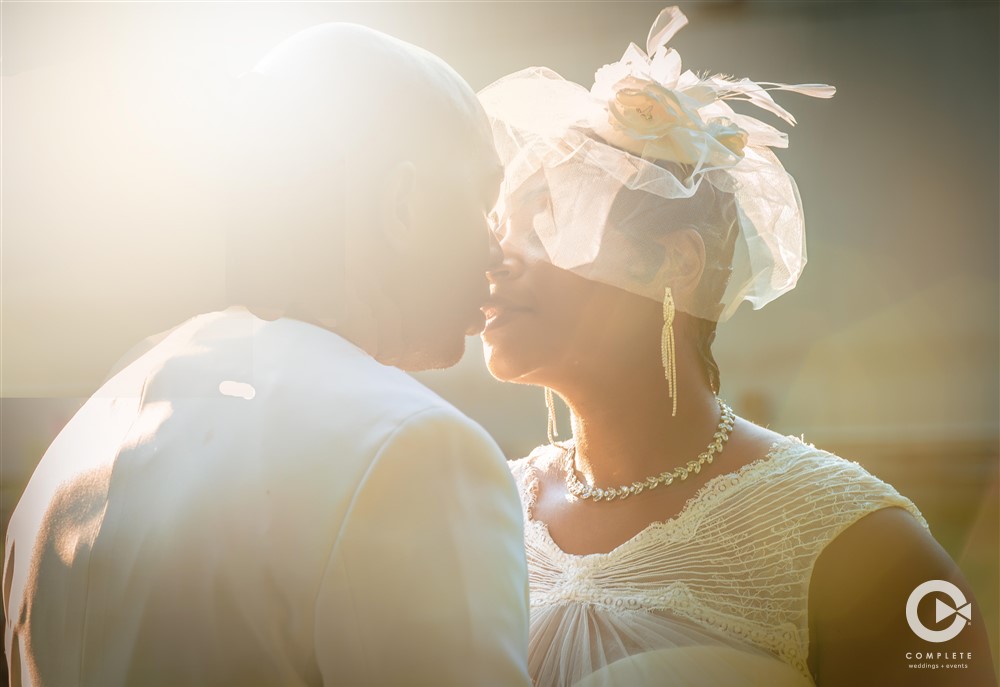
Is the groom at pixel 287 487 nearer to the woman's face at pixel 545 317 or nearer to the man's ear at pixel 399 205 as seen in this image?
the man's ear at pixel 399 205

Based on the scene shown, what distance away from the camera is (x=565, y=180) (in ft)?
5.44

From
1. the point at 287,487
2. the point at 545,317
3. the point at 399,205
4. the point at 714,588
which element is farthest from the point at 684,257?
the point at 287,487

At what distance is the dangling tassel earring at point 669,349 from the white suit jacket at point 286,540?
0.86 metres

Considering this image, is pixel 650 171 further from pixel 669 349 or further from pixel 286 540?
pixel 286 540

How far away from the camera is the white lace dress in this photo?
55.7 inches

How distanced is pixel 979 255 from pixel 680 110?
4057 millimetres

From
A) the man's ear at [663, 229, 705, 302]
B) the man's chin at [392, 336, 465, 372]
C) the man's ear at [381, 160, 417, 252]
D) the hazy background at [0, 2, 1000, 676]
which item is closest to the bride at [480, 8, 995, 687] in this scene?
the man's ear at [663, 229, 705, 302]

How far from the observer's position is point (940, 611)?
4.51ft

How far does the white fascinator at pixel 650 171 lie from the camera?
1.62m

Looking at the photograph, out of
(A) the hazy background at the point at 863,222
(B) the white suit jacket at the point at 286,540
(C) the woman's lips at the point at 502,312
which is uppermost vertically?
(B) the white suit jacket at the point at 286,540

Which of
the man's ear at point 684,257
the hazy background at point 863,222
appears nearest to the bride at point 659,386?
the man's ear at point 684,257

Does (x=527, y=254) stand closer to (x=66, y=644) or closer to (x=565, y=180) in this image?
(x=565, y=180)

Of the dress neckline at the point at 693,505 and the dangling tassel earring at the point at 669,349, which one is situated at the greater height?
the dangling tassel earring at the point at 669,349

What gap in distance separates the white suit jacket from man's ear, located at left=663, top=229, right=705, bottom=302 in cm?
94
